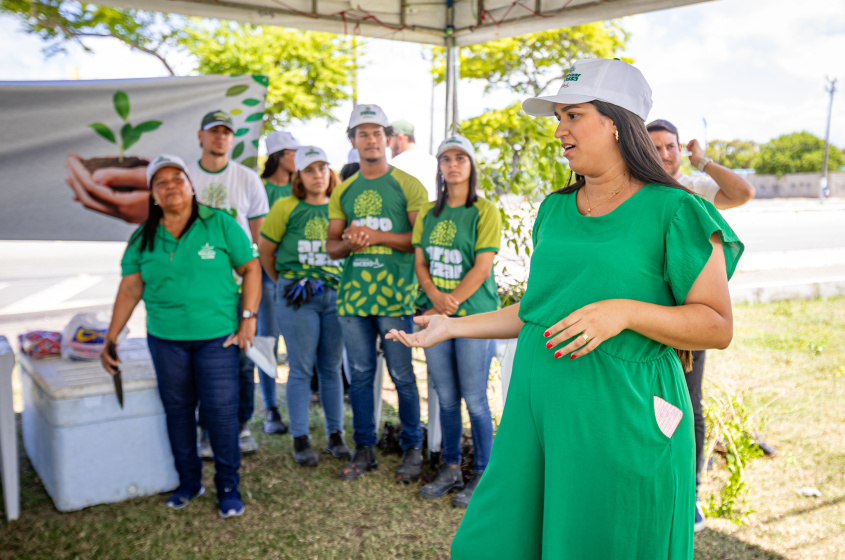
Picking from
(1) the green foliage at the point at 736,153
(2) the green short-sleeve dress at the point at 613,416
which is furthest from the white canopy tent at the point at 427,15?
(1) the green foliage at the point at 736,153

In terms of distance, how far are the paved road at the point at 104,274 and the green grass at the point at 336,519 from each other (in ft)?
17.0

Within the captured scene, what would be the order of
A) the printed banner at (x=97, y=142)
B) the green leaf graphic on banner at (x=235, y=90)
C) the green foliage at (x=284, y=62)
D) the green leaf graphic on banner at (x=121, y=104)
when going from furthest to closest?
the green foliage at (x=284, y=62) < the green leaf graphic on banner at (x=235, y=90) < the green leaf graphic on banner at (x=121, y=104) < the printed banner at (x=97, y=142)

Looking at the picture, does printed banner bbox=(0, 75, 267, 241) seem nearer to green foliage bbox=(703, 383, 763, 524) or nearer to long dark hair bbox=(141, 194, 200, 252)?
long dark hair bbox=(141, 194, 200, 252)

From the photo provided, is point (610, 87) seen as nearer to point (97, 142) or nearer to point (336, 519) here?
point (336, 519)

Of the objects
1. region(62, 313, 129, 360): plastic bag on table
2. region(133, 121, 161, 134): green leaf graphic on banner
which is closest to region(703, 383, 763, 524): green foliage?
region(62, 313, 129, 360): plastic bag on table

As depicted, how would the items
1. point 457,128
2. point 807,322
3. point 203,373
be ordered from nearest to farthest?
point 203,373 → point 457,128 → point 807,322

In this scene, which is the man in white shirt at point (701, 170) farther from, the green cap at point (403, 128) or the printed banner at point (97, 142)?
the printed banner at point (97, 142)

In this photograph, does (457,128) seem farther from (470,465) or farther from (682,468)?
(682,468)

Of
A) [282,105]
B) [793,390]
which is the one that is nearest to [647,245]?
[793,390]

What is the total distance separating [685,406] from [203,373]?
2674mm

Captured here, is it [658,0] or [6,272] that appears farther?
[6,272]

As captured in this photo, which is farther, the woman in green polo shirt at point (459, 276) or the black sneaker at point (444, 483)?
the black sneaker at point (444, 483)

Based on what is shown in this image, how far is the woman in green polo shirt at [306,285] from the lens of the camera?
429 centimetres

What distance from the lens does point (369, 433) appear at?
422 cm
